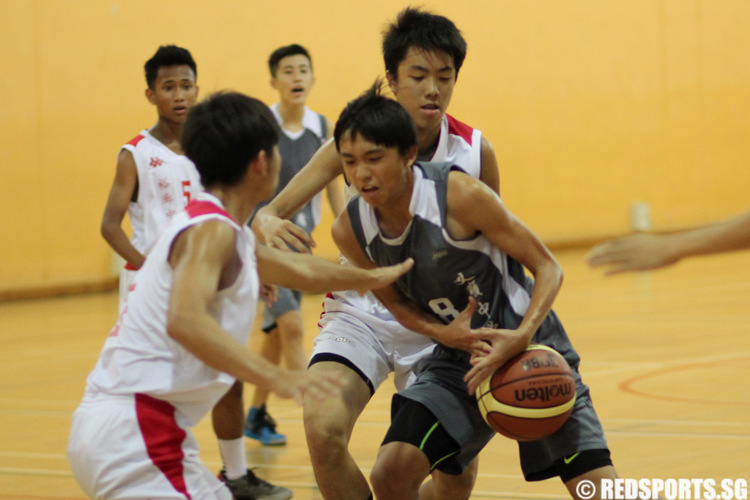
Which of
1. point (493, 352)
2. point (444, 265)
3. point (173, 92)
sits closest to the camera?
point (493, 352)

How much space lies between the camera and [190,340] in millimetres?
2752

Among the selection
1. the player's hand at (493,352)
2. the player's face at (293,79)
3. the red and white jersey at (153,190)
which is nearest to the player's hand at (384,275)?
the player's hand at (493,352)

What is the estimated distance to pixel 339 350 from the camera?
13.3 feet

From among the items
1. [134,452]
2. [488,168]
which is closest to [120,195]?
[488,168]

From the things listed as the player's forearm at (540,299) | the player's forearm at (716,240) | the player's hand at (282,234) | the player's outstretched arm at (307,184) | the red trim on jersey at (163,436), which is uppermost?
the player's forearm at (716,240)

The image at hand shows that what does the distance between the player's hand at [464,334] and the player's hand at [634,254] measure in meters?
0.61

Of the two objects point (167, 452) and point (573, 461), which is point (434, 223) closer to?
point (573, 461)

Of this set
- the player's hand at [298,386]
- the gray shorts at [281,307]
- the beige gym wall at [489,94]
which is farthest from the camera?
the beige gym wall at [489,94]

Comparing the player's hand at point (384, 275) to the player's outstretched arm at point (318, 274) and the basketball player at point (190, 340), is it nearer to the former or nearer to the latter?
the player's outstretched arm at point (318, 274)

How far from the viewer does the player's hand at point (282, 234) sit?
3.85 meters

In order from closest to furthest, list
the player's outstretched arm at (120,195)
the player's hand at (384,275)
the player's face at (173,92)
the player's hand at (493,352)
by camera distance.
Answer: the player's hand at (384,275), the player's hand at (493,352), the player's outstretched arm at (120,195), the player's face at (173,92)

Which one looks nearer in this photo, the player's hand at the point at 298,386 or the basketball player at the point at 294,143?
the player's hand at the point at 298,386

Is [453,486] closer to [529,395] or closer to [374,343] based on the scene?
[374,343]

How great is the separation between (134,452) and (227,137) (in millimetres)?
806
